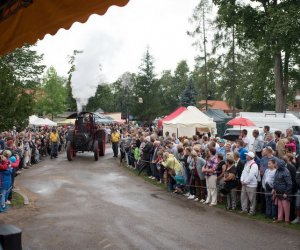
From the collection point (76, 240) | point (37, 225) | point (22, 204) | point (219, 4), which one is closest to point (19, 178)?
point (22, 204)

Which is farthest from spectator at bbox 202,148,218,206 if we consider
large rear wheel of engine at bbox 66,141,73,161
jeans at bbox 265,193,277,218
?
large rear wheel of engine at bbox 66,141,73,161

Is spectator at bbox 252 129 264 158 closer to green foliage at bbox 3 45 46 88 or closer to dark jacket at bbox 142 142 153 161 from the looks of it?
dark jacket at bbox 142 142 153 161

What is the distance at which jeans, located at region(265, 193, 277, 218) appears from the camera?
10.8 meters

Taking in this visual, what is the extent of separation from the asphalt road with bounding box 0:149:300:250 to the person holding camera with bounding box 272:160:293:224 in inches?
21.4

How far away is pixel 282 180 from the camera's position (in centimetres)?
1038

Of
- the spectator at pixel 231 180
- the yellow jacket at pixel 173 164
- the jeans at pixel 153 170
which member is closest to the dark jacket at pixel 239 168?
the spectator at pixel 231 180

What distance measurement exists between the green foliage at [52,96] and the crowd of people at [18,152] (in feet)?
149

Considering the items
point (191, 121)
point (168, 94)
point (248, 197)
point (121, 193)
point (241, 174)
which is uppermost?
point (168, 94)

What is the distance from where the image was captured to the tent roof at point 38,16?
383 centimetres

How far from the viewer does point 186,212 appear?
38.6ft

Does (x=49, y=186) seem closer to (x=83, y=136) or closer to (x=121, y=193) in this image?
(x=121, y=193)

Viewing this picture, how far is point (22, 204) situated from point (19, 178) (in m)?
5.64

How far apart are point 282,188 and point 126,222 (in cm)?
380

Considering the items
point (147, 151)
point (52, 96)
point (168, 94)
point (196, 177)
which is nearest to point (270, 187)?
point (196, 177)
